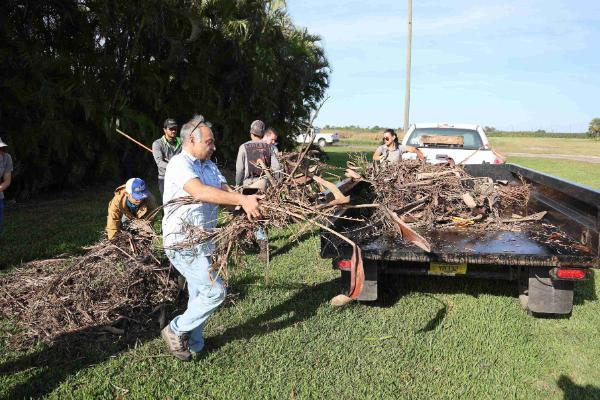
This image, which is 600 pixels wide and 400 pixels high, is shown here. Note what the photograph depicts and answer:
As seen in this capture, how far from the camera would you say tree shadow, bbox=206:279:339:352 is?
453cm

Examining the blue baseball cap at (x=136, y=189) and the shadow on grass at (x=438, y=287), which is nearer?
the blue baseball cap at (x=136, y=189)

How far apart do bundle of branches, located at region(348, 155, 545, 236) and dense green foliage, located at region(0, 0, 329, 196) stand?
9.88 ft

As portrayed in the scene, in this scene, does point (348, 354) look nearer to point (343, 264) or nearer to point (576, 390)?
point (343, 264)

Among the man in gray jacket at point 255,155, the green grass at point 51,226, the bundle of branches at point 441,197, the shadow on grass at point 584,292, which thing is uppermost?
the man in gray jacket at point 255,155

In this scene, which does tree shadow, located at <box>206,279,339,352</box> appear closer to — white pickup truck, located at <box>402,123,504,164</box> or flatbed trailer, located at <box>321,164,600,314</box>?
flatbed trailer, located at <box>321,164,600,314</box>

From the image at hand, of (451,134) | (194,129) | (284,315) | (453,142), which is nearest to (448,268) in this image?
(284,315)

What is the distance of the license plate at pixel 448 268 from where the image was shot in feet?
15.4

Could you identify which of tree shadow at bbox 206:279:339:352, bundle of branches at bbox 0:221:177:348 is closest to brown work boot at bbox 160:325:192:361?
tree shadow at bbox 206:279:339:352

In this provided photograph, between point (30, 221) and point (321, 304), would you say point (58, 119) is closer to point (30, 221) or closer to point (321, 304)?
point (30, 221)

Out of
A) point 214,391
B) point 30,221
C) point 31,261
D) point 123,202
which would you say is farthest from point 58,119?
point 214,391

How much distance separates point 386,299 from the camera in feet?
17.8

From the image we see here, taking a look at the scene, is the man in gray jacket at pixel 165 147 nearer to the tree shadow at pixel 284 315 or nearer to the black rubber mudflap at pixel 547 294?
the tree shadow at pixel 284 315

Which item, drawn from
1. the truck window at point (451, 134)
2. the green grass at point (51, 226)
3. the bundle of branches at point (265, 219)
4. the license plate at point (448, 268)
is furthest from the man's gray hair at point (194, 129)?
the truck window at point (451, 134)

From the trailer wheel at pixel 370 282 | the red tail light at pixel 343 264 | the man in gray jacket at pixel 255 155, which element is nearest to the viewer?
the red tail light at pixel 343 264
